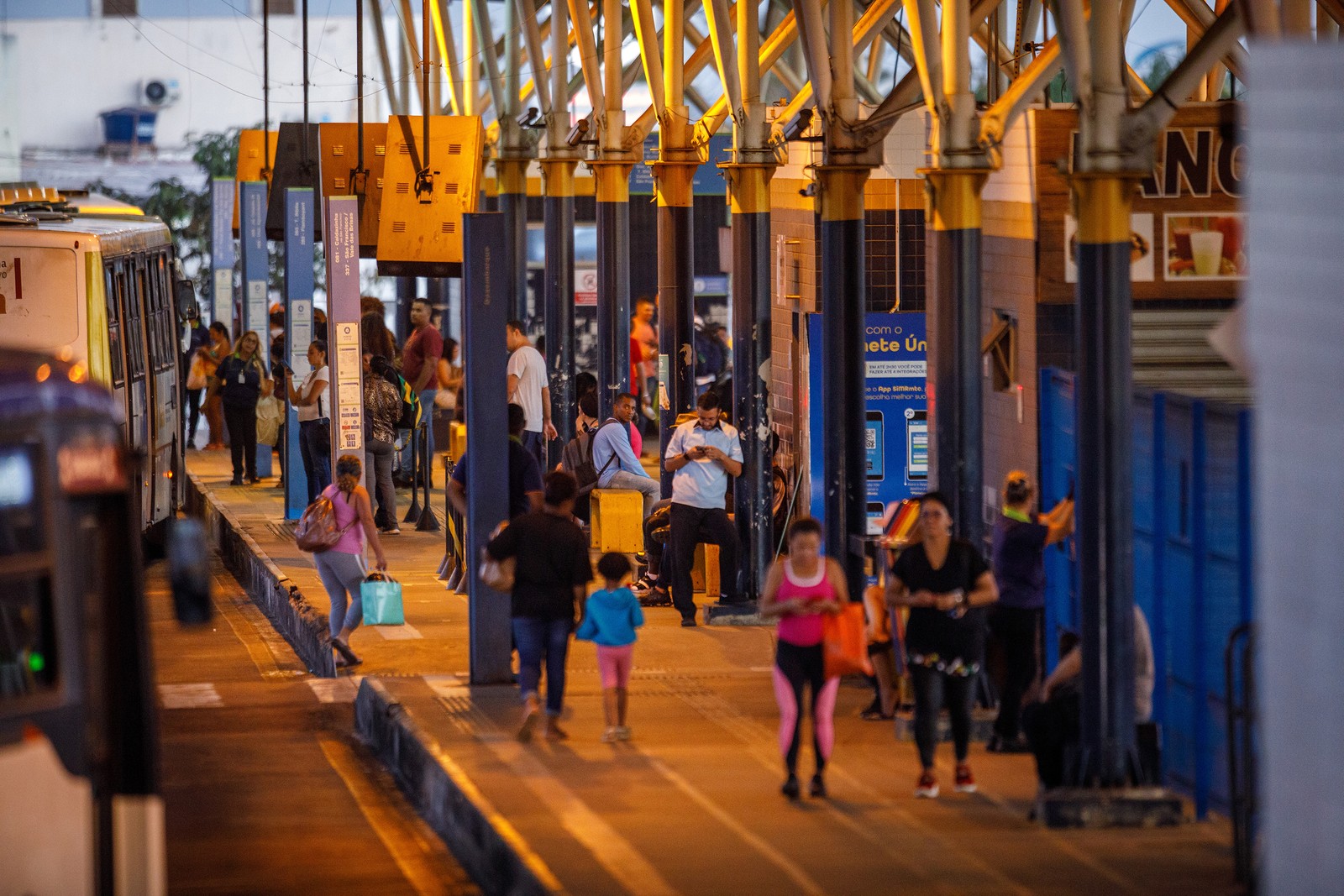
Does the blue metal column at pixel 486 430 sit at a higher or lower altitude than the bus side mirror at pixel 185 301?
lower

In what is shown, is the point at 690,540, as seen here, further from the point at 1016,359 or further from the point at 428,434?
the point at 428,434

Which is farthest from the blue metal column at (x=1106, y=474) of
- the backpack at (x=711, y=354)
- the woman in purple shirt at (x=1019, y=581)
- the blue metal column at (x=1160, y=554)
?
the backpack at (x=711, y=354)

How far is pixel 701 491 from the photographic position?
16750mm

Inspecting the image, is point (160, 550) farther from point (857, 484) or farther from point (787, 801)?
point (787, 801)

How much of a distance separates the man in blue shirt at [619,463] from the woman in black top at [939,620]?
8.87 metres

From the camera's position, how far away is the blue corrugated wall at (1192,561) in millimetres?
10312

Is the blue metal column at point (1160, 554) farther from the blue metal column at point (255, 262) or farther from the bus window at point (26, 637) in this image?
the blue metal column at point (255, 262)

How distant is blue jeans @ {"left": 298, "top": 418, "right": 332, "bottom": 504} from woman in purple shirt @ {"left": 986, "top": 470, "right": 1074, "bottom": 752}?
461 inches

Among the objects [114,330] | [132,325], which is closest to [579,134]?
[132,325]

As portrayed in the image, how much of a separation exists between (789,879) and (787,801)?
1.54 meters

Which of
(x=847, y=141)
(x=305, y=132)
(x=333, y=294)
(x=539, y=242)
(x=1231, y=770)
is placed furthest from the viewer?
(x=539, y=242)

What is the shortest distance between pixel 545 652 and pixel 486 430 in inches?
79.5

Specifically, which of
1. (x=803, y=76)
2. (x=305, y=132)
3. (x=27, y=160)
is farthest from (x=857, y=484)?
(x=27, y=160)

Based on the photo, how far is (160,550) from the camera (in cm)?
2330
